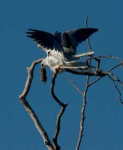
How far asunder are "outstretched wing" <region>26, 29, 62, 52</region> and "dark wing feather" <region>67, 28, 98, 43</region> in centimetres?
58

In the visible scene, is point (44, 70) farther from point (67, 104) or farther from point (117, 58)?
point (117, 58)

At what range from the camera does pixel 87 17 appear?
10.6 metres

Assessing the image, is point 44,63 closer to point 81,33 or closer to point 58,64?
point 58,64

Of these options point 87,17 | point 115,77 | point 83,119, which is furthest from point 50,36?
point 115,77

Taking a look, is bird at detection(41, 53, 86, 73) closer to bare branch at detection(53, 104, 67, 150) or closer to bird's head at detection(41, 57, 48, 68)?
bird's head at detection(41, 57, 48, 68)

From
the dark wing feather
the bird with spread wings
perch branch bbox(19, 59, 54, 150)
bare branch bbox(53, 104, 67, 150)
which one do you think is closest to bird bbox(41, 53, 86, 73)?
the bird with spread wings

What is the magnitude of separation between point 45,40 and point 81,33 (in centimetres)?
90

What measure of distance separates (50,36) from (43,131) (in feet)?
5.52

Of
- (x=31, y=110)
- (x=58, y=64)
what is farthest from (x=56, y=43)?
(x=31, y=110)

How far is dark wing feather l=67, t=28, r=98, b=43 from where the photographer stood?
1203 centimetres

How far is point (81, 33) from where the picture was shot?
12.1 m

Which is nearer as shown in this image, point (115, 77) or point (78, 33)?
point (115, 77)

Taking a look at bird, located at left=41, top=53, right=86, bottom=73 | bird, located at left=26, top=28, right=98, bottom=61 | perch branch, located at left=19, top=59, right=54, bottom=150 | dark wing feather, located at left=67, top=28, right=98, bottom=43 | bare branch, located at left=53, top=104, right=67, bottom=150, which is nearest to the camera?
bare branch, located at left=53, top=104, right=67, bottom=150

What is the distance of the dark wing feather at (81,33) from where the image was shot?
1203 cm
